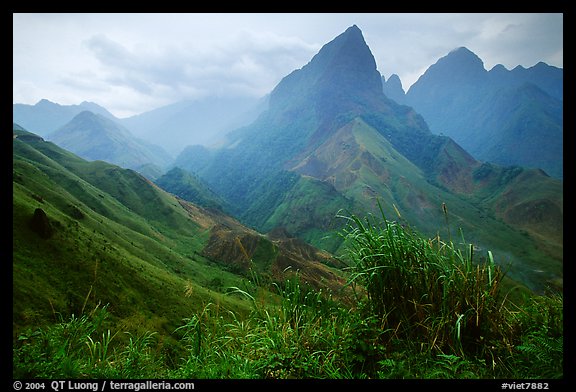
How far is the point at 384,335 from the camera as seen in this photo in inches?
150

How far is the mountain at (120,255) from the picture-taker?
81.7ft

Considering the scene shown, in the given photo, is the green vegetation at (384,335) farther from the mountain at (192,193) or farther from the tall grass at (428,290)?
the mountain at (192,193)

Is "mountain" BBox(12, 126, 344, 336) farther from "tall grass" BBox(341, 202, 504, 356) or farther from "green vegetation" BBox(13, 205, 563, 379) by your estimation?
"tall grass" BBox(341, 202, 504, 356)

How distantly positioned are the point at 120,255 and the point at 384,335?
48300 millimetres

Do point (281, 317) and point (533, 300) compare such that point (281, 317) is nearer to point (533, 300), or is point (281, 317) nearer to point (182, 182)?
point (533, 300)

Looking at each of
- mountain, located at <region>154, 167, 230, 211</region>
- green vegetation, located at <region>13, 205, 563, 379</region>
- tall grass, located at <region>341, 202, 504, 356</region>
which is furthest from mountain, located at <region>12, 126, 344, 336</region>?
mountain, located at <region>154, 167, 230, 211</region>

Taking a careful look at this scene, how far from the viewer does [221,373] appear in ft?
10.6

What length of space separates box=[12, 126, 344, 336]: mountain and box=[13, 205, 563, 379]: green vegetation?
22.1 inches

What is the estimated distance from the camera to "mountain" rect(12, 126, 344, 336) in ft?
81.7

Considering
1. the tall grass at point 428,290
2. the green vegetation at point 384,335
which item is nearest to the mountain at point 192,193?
the green vegetation at point 384,335

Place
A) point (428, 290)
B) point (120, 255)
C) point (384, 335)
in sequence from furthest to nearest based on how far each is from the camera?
1. point (120, 255)
2. point (428, 290)
3. point (384, 335)

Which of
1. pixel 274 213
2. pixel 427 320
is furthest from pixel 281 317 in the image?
pixel 274 213

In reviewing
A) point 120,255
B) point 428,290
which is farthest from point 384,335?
point 120,255

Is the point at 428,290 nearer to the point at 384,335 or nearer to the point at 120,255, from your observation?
the point at 384,335
